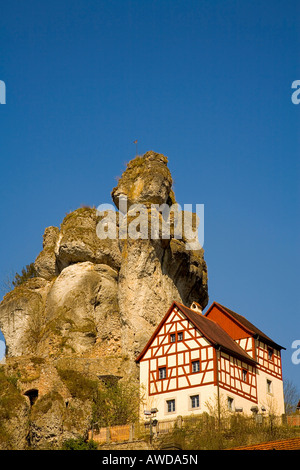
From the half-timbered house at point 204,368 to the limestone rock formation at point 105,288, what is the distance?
4.99 m

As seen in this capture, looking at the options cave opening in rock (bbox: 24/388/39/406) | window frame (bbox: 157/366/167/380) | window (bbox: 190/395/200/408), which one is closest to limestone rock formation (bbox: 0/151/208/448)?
cave opening in rock (bbox: 24/388/39/406)

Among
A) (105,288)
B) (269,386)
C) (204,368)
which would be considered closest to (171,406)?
(204,368)

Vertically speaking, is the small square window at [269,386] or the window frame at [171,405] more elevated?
the small square window at [269,386]

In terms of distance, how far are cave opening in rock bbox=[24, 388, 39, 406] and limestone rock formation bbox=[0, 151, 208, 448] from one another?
353 millimetres

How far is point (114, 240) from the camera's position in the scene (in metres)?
64.9

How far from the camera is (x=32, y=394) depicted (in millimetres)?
52625

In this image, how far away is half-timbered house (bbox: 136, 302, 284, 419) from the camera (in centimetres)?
4691

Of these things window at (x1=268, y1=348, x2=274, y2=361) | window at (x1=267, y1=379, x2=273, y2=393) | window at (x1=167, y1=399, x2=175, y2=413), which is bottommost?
window at (x1=167, y1=399, x2=175, y2=413)

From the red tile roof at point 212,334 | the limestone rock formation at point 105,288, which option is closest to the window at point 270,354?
the red tile roof at point 212,334

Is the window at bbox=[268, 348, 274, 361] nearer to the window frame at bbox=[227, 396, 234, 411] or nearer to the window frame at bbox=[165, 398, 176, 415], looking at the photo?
Result: the window frame at bbox=[227, 396, 234, 411]

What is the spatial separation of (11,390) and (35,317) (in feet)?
44.0

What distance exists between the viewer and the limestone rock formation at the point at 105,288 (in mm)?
56906

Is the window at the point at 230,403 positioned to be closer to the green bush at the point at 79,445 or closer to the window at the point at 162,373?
the window at the point at 162,373

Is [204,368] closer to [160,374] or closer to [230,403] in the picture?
[230,403]
